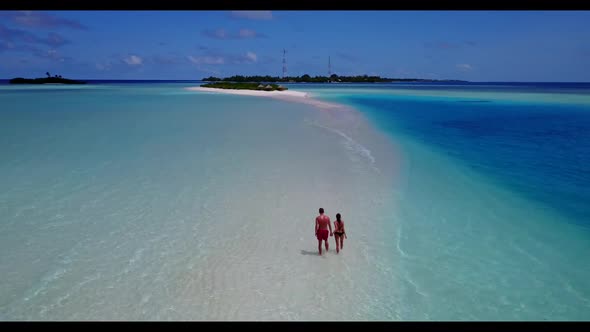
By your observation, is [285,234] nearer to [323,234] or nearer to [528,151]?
[323,234]

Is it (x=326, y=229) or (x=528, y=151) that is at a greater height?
(x=326, y=229)

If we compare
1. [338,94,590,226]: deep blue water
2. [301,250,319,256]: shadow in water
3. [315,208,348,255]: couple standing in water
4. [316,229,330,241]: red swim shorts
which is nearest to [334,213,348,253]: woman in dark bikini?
[315,208,348,255]: couple standing in water

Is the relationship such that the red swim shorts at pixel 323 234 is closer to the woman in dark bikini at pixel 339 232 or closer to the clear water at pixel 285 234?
the woman in dark bikini at pixel 339 232

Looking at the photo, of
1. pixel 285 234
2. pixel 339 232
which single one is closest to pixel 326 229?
pixel 339 232

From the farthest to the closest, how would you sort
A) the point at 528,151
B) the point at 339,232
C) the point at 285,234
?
1. the point at 528,151
2. the point at 285,234
3. the point at 339,232

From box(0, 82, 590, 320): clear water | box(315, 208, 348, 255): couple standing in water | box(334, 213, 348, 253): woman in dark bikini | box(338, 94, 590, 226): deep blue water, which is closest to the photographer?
box(0, 82, 590, 320): clear water

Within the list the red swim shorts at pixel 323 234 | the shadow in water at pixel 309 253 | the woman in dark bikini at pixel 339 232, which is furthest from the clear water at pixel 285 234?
the red swim shorts at pixel 323 234

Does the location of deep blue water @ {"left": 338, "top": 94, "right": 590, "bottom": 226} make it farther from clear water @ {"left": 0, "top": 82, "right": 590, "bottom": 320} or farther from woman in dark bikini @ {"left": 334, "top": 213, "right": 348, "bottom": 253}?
woman in dark bikini @ {"left": 334, "top": 213, "right": 348, "bottom": 253}

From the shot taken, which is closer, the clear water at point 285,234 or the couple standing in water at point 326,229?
the clear water at point 285,234

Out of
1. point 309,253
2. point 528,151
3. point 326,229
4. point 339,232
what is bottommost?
point 309,253
